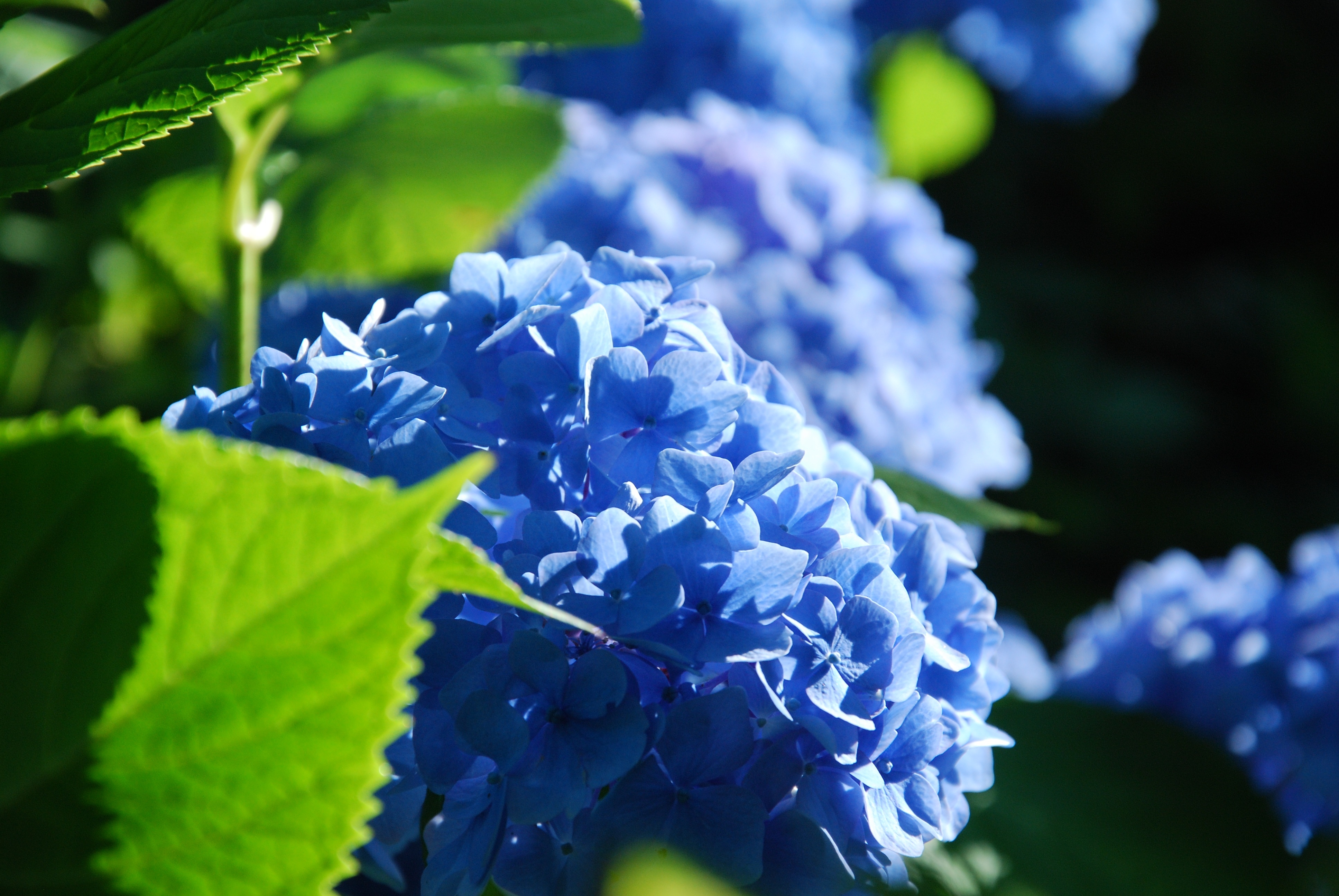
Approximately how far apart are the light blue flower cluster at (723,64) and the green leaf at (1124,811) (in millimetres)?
769

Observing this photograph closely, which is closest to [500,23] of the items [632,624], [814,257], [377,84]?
[632,624]

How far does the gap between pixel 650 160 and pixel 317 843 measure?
780 millimetres

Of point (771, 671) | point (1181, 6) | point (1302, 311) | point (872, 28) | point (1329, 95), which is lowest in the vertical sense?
point (1302, 311)

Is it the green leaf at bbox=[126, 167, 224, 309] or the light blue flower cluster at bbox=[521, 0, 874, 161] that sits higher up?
the green leaf at bbox=[126, 167, 224, 309]

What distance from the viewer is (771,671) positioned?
37 cm

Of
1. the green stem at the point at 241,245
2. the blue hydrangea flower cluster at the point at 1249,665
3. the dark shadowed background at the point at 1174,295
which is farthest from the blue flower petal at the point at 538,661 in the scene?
the dark shadowed background at the point at 1174,295

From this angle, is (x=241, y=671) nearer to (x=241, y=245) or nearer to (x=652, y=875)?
(x=652, y=875)

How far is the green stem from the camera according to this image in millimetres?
514

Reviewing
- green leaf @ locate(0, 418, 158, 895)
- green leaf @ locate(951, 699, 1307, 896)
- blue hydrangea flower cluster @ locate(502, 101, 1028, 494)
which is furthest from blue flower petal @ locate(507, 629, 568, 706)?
blue hydrangea flower cluster @ locate(502, 101, 1028, 494)

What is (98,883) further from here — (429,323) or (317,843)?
(429,323)

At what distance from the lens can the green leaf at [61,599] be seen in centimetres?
27

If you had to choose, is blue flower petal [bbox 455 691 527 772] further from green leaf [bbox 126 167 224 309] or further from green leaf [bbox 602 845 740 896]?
green leaf [bbox 126 167 224 309]

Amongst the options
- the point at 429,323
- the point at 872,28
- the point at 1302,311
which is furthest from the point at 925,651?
the point at 1302,311

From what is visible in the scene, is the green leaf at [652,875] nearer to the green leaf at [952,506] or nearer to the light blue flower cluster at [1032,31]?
the green leaf at [952,506]
